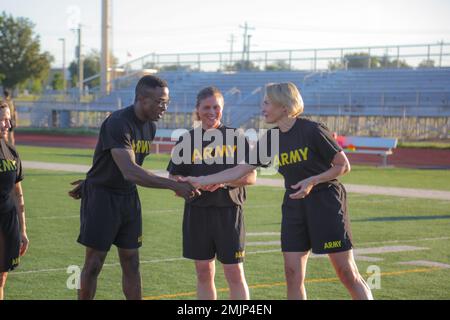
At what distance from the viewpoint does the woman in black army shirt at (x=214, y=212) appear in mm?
6500

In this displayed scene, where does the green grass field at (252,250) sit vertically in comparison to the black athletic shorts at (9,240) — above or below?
below

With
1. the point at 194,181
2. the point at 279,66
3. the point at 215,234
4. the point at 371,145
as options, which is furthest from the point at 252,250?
the point at 279,66

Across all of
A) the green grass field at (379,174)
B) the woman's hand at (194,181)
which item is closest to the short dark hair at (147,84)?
the woman's hand at (194,181)

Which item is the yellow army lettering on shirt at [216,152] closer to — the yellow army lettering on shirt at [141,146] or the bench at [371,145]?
Result: the yellow army lettering on shirt at [141,146]

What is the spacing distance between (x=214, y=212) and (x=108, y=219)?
2.82 ft

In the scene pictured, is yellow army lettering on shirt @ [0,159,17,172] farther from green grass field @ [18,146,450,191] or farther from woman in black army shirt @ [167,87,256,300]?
green grass field @ [18,146,450,191]

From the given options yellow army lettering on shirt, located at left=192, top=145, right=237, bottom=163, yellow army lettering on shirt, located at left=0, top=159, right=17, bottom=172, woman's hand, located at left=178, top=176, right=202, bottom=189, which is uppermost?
yellow army lettering on shirt, located at left=192, top=145, right=237, bottom=163

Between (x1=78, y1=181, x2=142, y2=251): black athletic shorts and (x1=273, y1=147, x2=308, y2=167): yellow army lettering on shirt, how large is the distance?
1.27 m

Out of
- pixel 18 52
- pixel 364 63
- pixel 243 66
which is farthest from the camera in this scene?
pixel 18 52

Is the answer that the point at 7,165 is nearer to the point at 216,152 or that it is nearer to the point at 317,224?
the point at 216,152

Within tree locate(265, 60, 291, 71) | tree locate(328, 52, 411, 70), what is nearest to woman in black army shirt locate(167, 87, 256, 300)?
tree locate(328, 52, 411, 70)

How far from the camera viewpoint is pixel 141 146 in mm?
6688

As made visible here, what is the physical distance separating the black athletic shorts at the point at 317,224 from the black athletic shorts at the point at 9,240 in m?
2.12

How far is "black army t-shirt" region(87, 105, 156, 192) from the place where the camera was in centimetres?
645
